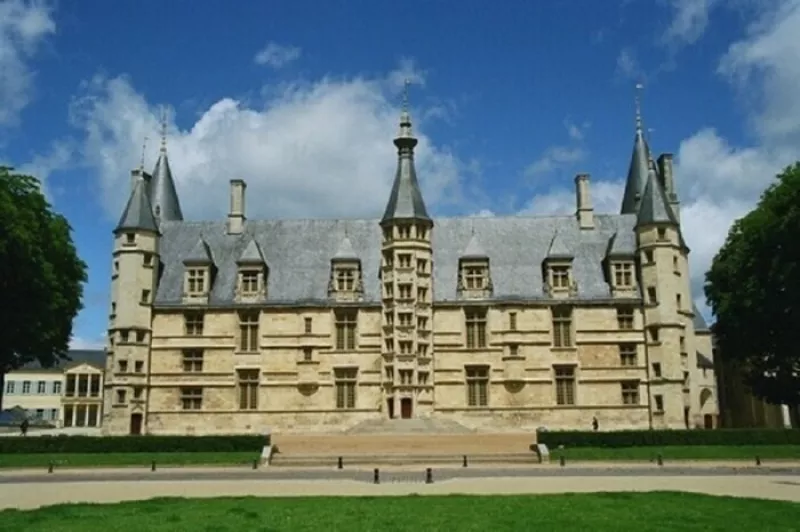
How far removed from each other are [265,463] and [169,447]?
631 cm

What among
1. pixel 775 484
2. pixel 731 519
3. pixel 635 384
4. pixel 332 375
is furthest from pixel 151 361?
pixel 731 519

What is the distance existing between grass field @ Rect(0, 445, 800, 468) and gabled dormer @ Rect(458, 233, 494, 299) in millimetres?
13460

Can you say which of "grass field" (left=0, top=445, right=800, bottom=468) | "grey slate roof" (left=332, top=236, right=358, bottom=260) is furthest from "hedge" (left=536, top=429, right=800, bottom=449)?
"grey slate roof" (left=332, top=236, right=358, bottom=260)

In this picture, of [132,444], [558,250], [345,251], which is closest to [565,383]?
[558,250]

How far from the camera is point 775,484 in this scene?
22.0m

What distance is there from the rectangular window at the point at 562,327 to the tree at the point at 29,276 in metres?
26.7

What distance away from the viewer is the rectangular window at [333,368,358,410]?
45594 millimetres


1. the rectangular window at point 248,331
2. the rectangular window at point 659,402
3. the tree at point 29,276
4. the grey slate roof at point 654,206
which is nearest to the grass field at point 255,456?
the tree at point 29,276

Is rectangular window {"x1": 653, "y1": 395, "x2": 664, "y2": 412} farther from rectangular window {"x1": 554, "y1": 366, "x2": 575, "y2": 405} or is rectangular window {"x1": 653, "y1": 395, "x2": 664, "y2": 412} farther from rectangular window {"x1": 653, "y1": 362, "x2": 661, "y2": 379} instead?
rectangular window {"x1": 554, "y1": 366, "x2": 575, "y2": 405}

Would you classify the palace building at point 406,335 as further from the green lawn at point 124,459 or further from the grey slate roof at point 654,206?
the green lawn at point 124,459

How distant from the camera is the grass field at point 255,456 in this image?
106 feet

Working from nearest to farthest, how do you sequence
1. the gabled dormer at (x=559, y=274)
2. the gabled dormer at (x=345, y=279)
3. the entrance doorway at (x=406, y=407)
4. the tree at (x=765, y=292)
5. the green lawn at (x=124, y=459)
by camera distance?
the green lawn at (x=124, y=459) → the tree at (x=765, y=292) → the entrance doorway at (x=406, y=407) → the gabled dormer at (x=559, y=274) → the gabled dormer at (x=345, y=279)

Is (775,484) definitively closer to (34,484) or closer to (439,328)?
(34,484)

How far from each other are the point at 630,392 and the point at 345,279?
1739 centimetres
